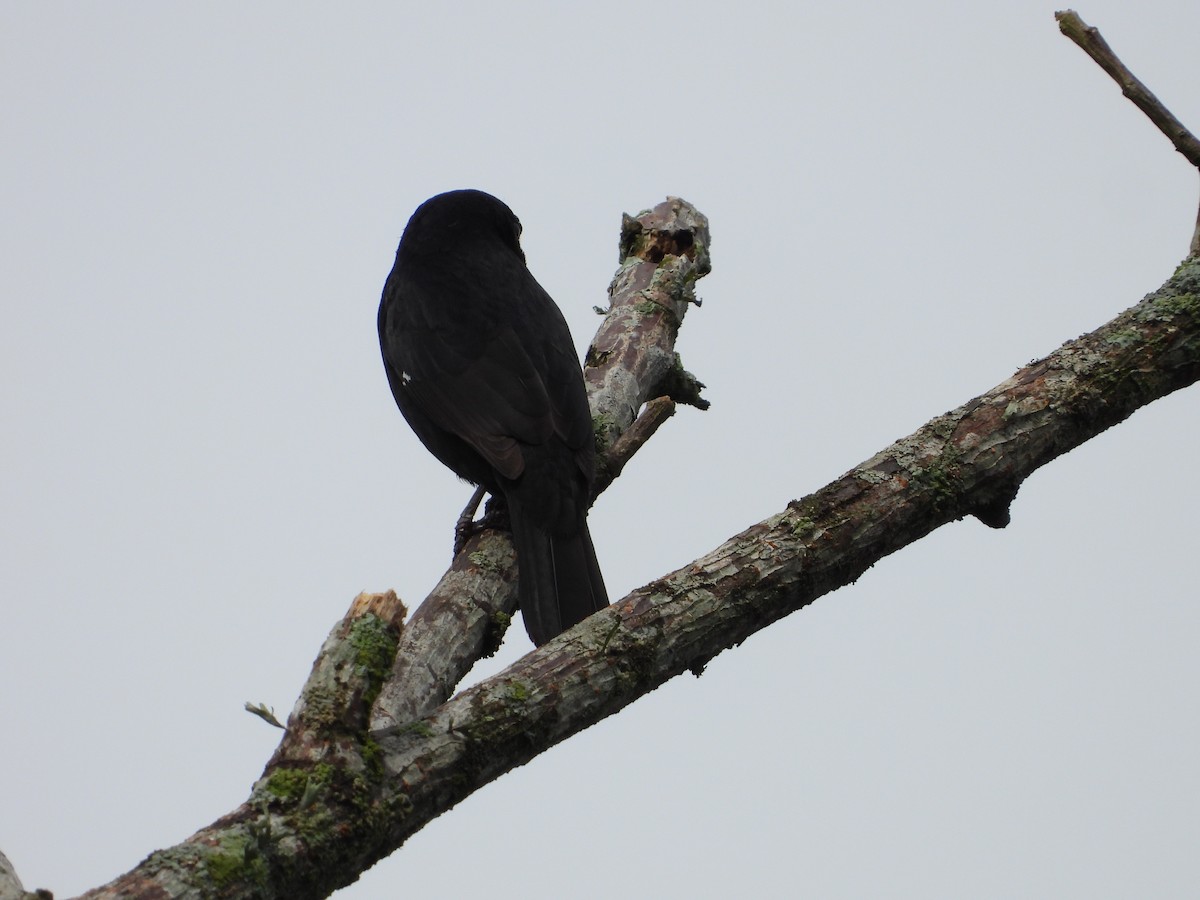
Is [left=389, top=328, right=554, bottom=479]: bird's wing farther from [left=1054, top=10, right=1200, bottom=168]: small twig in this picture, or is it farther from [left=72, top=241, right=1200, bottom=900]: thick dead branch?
[left=1054, top=10, right=1200, bottom=168]: small twig

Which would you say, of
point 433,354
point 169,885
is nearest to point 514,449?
point 433,354

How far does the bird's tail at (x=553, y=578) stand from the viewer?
3758 millimetres

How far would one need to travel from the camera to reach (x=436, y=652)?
3.35 metres

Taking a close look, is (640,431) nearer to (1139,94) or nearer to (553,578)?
(553,578)

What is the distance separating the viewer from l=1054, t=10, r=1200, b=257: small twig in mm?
3609

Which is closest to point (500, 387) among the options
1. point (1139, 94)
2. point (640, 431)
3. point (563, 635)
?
point (640, 431)

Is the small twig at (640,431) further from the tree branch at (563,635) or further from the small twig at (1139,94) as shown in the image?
the small twig at (1139,94)

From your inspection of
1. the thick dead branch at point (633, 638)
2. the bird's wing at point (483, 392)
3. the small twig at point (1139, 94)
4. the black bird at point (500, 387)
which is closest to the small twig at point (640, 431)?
the black bird at point (500, 387)

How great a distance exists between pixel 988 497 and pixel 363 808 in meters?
1.76

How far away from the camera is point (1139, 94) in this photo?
3604mm

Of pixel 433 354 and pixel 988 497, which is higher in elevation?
pixel 433 354

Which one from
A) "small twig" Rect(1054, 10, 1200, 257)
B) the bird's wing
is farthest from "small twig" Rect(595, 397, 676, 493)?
"small twig" Rect(1054, 10, 1200, 257)

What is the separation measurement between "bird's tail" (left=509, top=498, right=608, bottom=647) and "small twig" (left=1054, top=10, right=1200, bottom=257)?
207 centimetres

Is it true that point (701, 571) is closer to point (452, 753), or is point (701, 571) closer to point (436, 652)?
point (452, 753)
